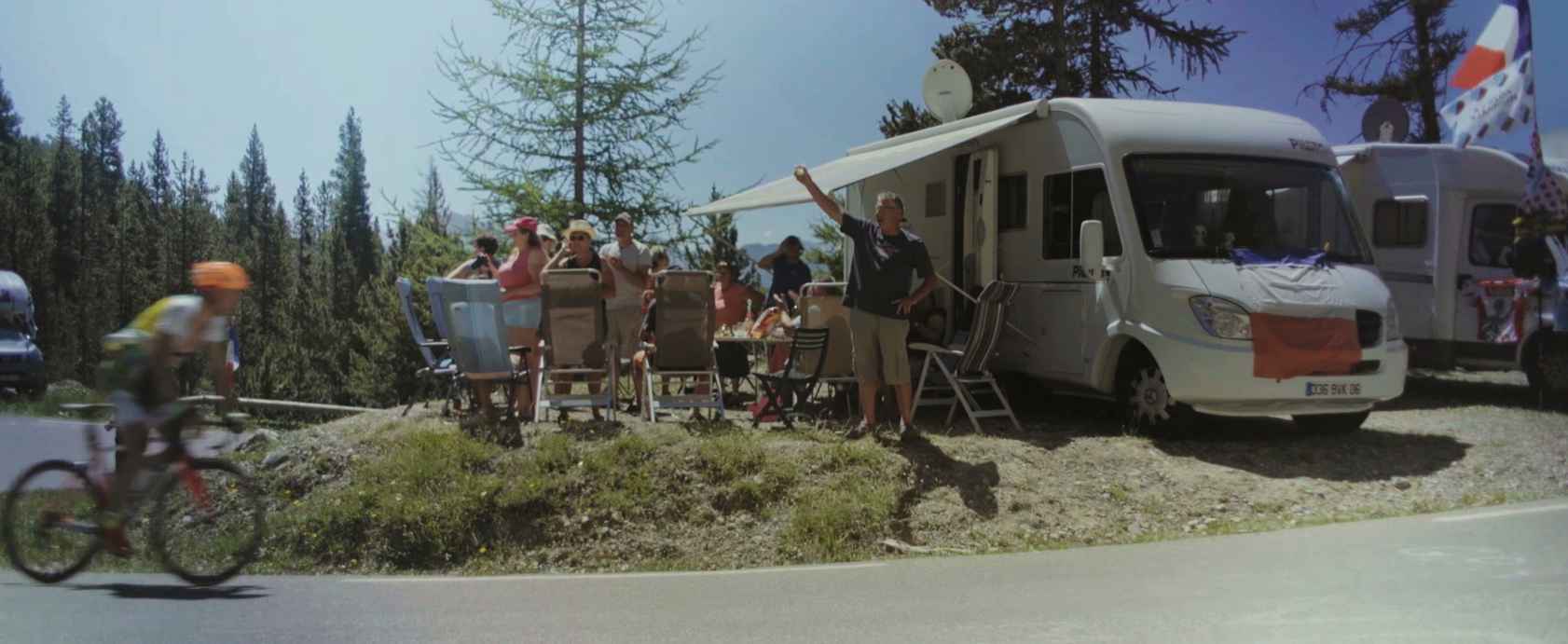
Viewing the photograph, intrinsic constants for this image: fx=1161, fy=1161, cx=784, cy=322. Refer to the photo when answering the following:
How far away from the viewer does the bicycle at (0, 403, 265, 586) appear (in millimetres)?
5789

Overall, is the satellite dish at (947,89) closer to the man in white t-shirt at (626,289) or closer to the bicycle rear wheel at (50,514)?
the man in white t-shirt at (626,289)

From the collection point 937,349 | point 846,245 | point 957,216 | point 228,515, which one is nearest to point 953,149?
point 957,216

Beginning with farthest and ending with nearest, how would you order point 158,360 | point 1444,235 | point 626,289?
point 1444,235 < point 626,289 < point 158,360

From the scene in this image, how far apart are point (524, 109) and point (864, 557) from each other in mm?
16294

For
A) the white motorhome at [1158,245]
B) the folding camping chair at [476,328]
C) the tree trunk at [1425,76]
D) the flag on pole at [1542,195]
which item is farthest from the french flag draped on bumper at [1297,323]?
the tree trunk at [1425,76]

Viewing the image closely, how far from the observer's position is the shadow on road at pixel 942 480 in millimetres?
7641

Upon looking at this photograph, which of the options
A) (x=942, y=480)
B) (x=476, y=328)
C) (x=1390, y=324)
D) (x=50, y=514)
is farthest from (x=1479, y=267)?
(x=50, y=514)

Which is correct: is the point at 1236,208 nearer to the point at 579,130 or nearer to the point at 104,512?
the point at 104,512

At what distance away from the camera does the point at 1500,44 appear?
10.9 metres

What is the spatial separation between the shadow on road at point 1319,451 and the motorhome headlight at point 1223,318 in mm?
956

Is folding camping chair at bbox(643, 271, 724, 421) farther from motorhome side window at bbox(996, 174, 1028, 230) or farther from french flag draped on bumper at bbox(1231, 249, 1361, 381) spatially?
french flag draped on bumper at bbox(1231, 249, 1361, 381)

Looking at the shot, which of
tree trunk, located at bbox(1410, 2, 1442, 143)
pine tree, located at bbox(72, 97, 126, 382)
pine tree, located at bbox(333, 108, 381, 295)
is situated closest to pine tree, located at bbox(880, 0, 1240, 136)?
tree trunk, located at bbox(1410, 2, 1442, 143)

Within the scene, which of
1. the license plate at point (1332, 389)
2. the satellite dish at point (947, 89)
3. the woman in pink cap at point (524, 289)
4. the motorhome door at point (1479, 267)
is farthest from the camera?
the satellite dish at point (947, 89)

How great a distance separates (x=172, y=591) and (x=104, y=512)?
1.72 ft
